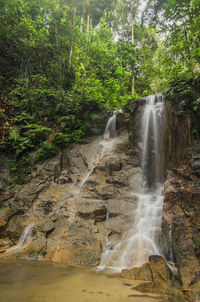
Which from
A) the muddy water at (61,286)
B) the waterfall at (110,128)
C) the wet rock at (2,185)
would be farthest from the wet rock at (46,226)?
the waterfall at (110,128)

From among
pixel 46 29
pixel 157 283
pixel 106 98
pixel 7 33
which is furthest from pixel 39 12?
pixel 157 283

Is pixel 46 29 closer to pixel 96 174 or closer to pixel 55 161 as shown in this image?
pixel 55 161

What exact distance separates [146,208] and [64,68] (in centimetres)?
1217

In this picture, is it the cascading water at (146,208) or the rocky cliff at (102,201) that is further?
the cascading water at (146,208)

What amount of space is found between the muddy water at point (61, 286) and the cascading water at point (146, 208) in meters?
0.97

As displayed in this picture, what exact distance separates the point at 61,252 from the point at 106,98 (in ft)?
36.6

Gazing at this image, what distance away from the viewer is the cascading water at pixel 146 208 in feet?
14.7

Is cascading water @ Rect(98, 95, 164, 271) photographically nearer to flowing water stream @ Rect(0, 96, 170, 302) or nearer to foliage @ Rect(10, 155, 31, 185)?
flowing water stream @ Rect(0, 96, 170, 302)

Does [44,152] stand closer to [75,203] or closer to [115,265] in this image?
[75,203]

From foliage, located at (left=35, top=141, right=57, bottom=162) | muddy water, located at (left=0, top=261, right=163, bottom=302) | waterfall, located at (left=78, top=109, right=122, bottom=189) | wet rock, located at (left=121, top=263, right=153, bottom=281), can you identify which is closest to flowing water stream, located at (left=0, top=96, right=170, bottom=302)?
muddy water, located at (left=0, top=261, right=163, bottom=302)

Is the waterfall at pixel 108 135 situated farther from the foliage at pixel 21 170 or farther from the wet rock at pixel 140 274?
the wet rock at pixel 140 274

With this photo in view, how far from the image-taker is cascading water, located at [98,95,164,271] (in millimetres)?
4488

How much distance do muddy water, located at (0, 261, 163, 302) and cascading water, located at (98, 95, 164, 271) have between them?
97 cm

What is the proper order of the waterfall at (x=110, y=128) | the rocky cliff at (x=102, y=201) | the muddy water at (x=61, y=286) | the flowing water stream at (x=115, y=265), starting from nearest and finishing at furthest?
the muddy water at (x=61, y=286) → the flowing water stream at (x=115, y=265) → the rocky cliff at (x=102, y=201) → the waterfall at (x=110, y=128)
